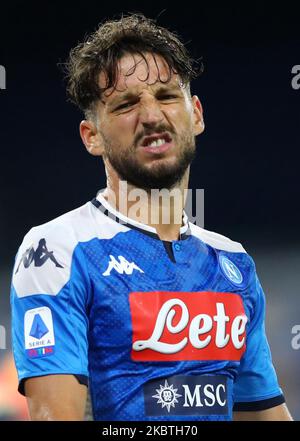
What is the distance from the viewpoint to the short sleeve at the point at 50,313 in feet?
7.36

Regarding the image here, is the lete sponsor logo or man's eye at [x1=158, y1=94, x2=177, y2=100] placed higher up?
man's eye at [x1=158, y1=94, x2=177, y2=100]

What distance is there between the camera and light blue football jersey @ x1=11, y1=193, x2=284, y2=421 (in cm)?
230

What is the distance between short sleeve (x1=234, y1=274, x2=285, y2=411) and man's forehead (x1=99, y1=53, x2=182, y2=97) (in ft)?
2.71

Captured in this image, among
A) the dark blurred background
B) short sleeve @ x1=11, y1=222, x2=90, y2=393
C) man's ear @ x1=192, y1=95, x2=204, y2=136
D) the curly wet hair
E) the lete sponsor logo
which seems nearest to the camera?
short sleeve @ x1=11, y1=222, x2=90, y2=393

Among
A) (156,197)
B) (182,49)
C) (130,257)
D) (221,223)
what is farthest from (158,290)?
(221,223)

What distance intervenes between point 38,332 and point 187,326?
0.50 m

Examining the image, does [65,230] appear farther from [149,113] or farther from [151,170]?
[149,113]

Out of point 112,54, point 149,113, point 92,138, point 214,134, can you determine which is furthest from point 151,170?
point 214,134

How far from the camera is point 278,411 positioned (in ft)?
9.10

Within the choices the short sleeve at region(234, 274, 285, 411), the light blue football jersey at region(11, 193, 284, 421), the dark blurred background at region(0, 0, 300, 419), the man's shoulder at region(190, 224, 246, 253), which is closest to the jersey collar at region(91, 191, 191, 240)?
the light blue football jersey at region(11, 193, 284, 421)

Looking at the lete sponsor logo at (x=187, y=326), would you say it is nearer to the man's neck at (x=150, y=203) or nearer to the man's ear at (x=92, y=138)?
the man's neck at (x=150, y=203)

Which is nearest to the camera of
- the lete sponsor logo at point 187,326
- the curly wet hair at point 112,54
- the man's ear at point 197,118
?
the lete sponsor logo at point 187,326

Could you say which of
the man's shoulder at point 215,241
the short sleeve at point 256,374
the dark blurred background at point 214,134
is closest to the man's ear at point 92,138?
the man's shoulder at point 215,241

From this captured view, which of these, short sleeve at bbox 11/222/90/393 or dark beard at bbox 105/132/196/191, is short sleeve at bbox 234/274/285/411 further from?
short sleeve at bbox 11/222/90/393
